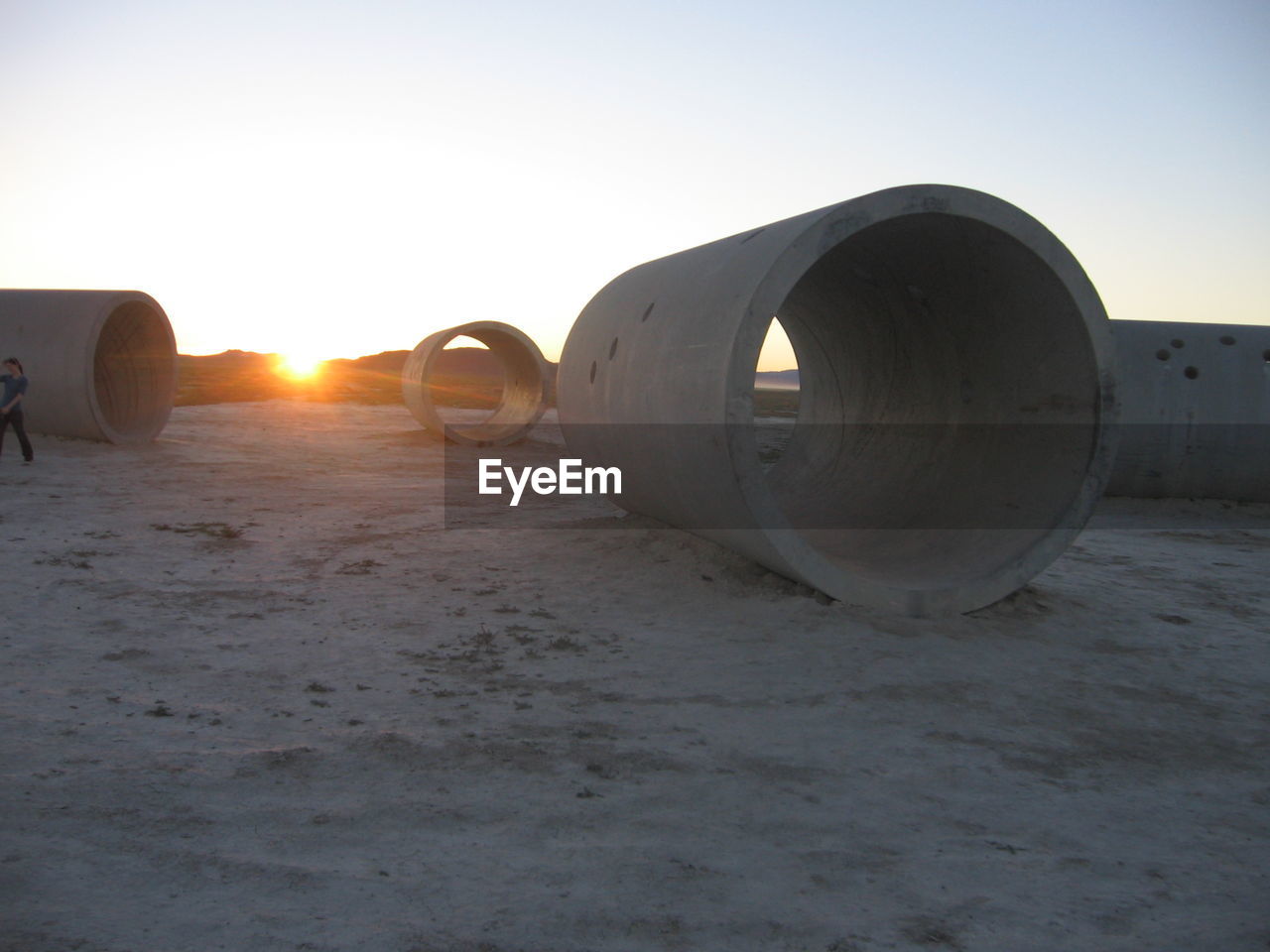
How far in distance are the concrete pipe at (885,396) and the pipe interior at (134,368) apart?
31.3 feet

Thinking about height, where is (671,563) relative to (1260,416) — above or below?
below

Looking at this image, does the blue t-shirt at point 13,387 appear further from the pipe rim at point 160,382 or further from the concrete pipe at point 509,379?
the concrete pipe at point 509,379

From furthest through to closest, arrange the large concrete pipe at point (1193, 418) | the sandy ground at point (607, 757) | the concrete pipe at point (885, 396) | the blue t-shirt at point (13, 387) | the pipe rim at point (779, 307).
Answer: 1. the blue t-shirt at point (13, 387)
2. the large concrete pipe at point (1193, 418)
3. the concrete pipe at point (885, 396)
4. the pipe rim at point (779, 307)
5. the sandy ground at point (607, 757)

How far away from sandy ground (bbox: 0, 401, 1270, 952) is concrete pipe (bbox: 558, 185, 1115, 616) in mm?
471

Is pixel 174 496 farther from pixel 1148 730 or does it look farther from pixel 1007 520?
pixel 1148 730

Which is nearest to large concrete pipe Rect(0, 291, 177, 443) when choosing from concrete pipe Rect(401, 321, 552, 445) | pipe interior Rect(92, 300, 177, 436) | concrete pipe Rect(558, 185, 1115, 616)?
pipe interior Rect(92, 300, 177, 436)

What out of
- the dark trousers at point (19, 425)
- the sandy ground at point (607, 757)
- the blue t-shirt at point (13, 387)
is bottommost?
the sandy ground at point (607, 757)

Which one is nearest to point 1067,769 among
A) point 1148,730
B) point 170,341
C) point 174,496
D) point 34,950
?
point 1148,730

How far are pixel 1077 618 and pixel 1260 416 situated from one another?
6.72m

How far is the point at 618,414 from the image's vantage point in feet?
25.4

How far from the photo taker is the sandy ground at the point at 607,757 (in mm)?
2916

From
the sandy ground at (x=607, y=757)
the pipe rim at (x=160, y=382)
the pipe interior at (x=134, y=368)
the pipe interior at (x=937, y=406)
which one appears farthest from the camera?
the pipe interior at (x=134, y=368)

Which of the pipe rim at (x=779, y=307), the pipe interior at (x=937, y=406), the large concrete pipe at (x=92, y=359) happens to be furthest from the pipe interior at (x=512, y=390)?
the pipe rim at (x=779, y=307)

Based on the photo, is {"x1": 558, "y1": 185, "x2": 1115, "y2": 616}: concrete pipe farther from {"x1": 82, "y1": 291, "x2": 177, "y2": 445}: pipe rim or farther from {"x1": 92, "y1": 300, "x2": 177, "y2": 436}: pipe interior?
{"x1": 92, "y1": 300, "x2": 177, "y2": 436}: pipe interior
